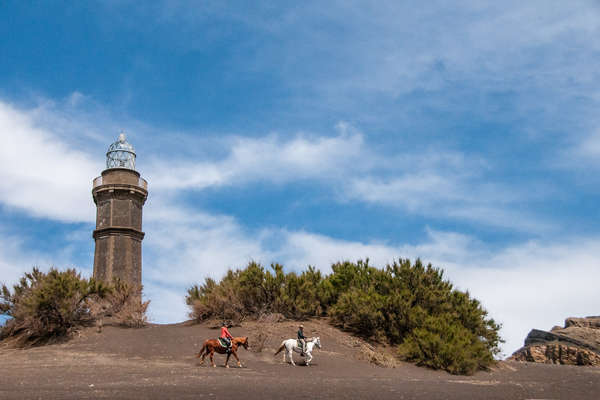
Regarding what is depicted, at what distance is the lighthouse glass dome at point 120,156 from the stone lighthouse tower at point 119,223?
0.25 m

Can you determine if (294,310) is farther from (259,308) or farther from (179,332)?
(179,332)

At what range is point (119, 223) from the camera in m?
35.4

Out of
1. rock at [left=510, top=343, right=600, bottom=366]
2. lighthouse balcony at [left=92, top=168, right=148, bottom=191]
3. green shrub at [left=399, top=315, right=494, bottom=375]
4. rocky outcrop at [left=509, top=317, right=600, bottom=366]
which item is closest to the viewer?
green shrub at [left=399, top=315, right=494, bottom=375]

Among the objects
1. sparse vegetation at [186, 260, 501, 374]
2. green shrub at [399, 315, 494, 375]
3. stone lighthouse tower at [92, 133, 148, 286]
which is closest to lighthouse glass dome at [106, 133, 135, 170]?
stone lighthouse tower at [92, 133, 148, 286]

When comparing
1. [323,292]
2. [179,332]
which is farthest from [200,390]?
[323,292]

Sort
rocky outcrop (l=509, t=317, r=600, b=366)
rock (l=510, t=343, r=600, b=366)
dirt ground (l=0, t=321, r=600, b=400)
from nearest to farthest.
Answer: dirt ground (l=0, t=321, r=600, b=400)
rock (l=510, t=343, r=600, b=366)
rocky outcrop (l=509, t=317, r=600, b=366)

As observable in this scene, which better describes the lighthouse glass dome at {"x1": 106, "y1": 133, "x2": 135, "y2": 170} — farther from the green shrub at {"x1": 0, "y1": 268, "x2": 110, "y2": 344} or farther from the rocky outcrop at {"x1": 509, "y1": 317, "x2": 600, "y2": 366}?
the rocky outcrop at {"x1": 509, "y1": 317, "x2": 600, "y2": 366}

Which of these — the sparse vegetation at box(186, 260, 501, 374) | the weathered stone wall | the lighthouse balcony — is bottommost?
the sparse vegetation at box(186, 260, 501, 374)

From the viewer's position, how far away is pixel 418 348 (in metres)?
21.9

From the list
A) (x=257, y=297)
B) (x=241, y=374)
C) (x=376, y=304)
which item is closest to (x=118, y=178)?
(x=257, y=297)

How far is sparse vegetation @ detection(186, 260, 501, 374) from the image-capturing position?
23.3m

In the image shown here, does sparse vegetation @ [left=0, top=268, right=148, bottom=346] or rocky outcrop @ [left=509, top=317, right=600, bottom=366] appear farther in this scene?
rocky outcrop @ [left=509, top=317, right=600, bottom=366]

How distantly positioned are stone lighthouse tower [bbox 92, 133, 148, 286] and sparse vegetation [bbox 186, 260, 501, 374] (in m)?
→ 8.71

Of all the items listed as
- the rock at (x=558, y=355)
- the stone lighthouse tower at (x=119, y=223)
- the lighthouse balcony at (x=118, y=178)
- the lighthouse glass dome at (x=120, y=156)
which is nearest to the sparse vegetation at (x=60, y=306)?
the stone lighthouse tower at (x=119, y=223)
